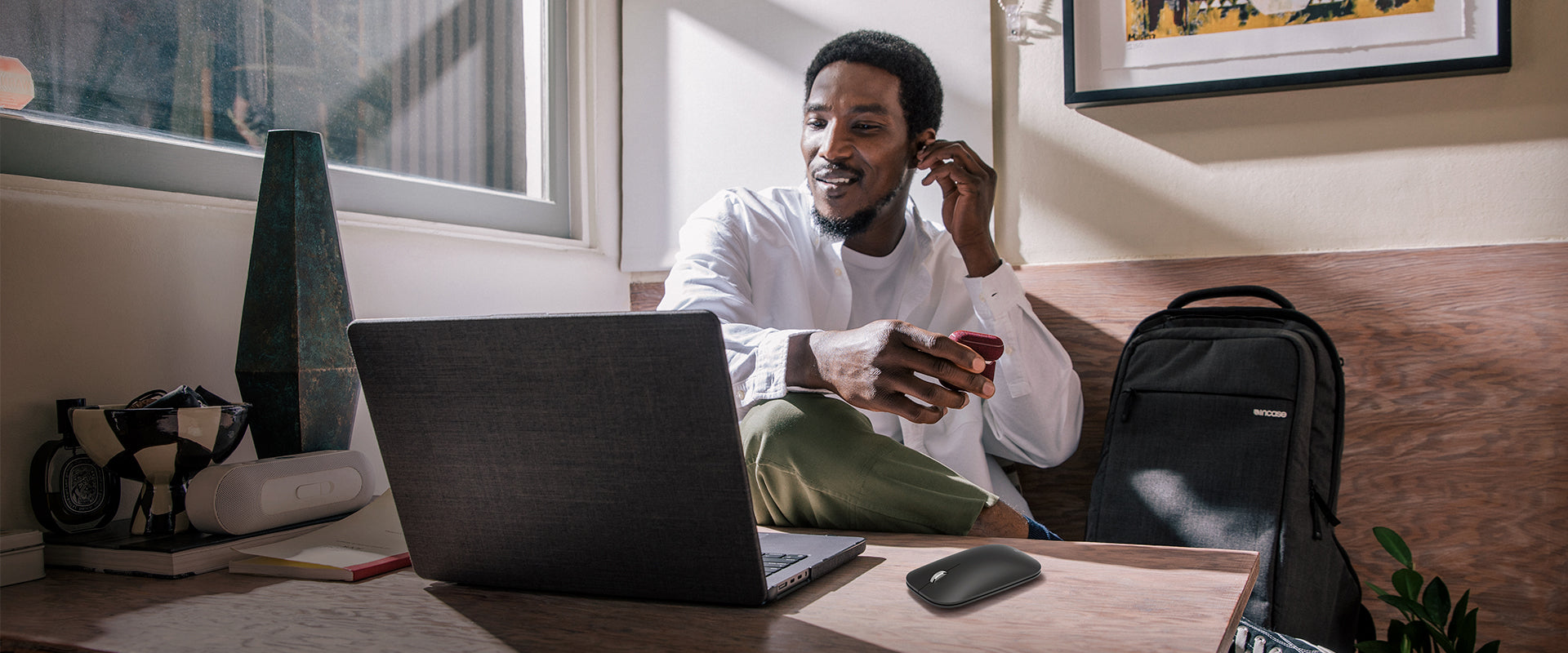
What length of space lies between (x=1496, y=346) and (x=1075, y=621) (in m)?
1.43

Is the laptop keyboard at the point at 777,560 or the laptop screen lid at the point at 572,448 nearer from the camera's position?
the laptop screen lid at the point at 572,448

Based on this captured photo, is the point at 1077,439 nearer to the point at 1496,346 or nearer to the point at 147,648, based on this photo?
the point at 1496,346

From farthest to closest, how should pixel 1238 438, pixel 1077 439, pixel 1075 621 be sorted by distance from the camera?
1. pixel 1077 439
2. pixel 1238 438
3. pixel 1075 621

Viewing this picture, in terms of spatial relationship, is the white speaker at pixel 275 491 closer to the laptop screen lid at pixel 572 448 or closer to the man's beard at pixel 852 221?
the laptop screen lid at pixel 572 448

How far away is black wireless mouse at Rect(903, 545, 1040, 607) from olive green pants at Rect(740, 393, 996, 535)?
24cm

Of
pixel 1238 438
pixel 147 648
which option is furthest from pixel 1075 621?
pixel 1238 438

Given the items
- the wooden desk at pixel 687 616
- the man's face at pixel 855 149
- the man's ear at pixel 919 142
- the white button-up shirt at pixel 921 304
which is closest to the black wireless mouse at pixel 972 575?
the wooden desk at pixel 687 616

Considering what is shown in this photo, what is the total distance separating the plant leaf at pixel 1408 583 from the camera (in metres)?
1.56

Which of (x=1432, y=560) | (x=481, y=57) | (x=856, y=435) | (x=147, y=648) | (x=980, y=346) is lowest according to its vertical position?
(x=1432, y=560)

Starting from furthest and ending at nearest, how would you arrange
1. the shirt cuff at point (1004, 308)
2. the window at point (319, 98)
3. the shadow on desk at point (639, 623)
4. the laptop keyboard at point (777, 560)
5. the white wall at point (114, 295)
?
1. the shirt cuff at point (1004, 308)
2. the window at point (319, 98)
3. the white wall at point (114, 295)
4. the laptop keyboard at point (777, 560)
5. the shadow on desk at point (639, 623)

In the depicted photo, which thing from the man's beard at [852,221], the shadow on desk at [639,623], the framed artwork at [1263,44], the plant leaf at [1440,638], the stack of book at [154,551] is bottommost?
the plant leaf at [1440,638]

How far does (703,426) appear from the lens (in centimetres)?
69

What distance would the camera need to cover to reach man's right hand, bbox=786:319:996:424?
36.8 inches

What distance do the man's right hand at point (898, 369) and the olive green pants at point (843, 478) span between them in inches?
1.9
